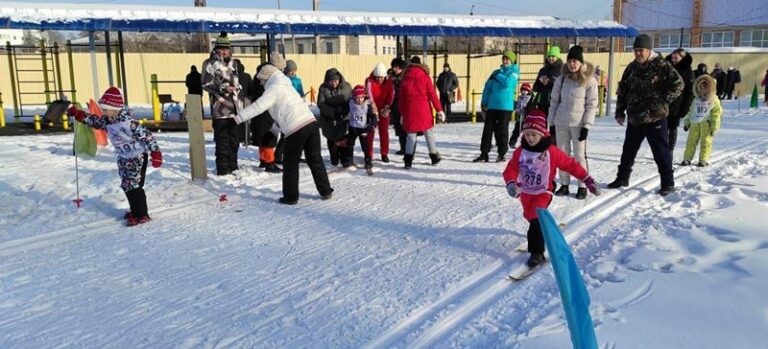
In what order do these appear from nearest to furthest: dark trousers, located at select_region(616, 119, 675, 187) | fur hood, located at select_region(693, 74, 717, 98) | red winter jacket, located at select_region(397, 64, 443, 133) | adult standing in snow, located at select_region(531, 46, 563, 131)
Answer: dark trousers, located at select_region(616, 119, 675, 187), adult standing in snow, located at select_region(531, 46, 563, 131), red winter jacket, located at select_region(397, 64, 443, 133), fur hood, located at select_region(693, 74, 717, 98)

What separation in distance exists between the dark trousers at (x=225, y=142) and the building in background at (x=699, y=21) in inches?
1875

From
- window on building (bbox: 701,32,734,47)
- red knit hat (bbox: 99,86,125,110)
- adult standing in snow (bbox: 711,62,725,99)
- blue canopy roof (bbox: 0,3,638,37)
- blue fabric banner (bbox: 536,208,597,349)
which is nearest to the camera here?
blue fabric banner (bbox: 536,208,597,349)

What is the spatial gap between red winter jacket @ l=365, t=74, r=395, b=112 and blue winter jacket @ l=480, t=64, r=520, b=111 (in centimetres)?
152

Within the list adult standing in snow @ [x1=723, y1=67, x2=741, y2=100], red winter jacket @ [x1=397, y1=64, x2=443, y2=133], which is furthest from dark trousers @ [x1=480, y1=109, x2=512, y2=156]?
adult standing in snow @ [x1=723, y1=67, x2=741, y2=100]

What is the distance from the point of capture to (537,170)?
4.46 m

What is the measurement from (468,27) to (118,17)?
925cm

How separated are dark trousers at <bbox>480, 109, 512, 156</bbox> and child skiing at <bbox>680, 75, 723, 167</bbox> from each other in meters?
2.69

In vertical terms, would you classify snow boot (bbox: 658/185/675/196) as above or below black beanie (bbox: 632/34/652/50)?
below

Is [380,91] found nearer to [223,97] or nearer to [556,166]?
[223,97]

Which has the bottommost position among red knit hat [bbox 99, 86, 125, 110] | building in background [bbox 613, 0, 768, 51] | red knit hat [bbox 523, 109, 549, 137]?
red knit hat [bbox 523, 109, 549, 137]

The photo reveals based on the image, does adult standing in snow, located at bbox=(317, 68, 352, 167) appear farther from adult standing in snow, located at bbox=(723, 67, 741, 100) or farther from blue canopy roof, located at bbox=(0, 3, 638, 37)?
adult standing in snow, located at bbox=(723, 67, 741, 100)

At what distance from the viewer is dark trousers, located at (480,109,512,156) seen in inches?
351

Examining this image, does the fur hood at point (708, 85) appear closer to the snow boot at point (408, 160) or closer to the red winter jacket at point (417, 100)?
the red winter jacket at point (417, 100)

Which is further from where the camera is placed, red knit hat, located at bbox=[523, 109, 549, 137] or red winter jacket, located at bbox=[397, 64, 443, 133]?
red winter jacket, located at bbox=[397, 64, 443, 133]
